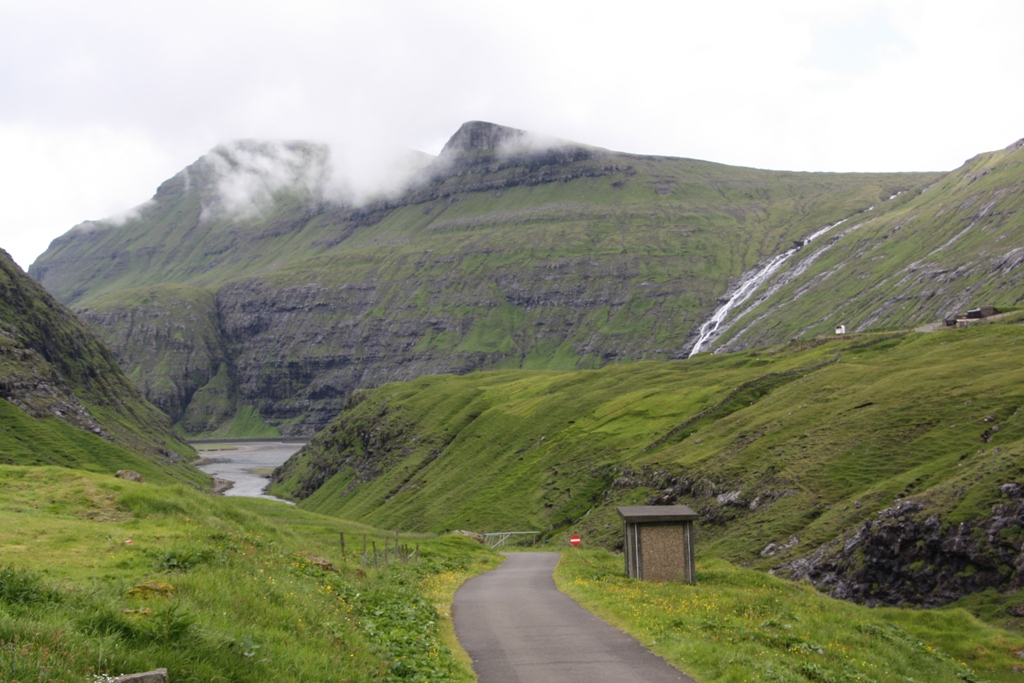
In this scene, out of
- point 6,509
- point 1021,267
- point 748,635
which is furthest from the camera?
point 1021,267

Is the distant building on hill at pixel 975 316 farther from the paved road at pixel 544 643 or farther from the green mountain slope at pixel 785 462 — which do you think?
the paved road at pixel 544 643

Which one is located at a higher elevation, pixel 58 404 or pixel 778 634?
pixel 778 634

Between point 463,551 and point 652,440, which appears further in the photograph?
point 652,440

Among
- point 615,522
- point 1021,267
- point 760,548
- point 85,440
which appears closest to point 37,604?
point 760,548

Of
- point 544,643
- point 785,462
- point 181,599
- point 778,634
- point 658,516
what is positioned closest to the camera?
point 181,599

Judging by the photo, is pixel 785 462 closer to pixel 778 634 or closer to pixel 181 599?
pixel 778 634

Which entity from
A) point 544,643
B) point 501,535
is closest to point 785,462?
point 501,535

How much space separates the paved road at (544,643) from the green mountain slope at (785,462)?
94.2 ft

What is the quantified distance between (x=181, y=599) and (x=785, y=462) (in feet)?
212

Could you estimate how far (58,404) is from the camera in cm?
13812

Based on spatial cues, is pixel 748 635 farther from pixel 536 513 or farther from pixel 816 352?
pixel 816 352

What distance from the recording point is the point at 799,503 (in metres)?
64.2

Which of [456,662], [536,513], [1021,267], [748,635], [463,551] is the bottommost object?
[536,513]

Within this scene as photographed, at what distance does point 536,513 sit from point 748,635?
77.3m
